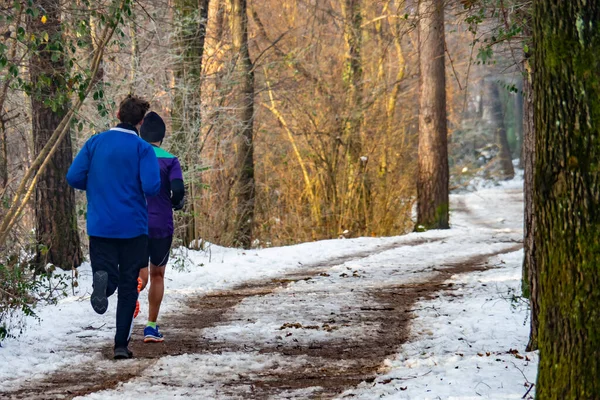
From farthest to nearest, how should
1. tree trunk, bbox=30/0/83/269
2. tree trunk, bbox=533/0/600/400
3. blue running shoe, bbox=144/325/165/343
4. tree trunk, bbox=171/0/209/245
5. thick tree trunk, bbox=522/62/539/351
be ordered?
tree trunk, bbox=171/0/209/245
tree trunk, bbox=30/0/83/269
blue running shoe, bbox=144/325/165/343
thick tree trunk, bbox=522/62/539/351
tree trunk, bbox=533/0/600/400

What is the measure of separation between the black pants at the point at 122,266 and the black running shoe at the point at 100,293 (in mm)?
106

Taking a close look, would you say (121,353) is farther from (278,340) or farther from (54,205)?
(54,205)

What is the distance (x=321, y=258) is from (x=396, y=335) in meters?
6.56

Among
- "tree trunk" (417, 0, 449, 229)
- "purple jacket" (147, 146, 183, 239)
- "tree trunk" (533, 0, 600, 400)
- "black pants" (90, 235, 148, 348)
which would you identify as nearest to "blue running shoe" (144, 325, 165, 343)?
"black pants" (90, 235, 148, 348)

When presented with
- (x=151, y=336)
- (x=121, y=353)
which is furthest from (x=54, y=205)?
(x=121, y=353)

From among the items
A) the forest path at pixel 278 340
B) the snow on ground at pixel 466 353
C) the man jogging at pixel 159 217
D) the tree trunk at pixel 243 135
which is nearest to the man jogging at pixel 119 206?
the forest path at pixel 278 340

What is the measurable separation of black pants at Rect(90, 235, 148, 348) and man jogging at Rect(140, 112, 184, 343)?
2.16 feet

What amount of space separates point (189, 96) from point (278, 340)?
8628 millimetres

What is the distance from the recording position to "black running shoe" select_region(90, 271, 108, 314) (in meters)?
6.31

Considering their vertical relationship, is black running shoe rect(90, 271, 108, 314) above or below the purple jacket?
below

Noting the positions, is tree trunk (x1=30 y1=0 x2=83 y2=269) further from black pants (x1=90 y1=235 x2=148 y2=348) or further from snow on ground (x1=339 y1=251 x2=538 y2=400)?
snow on ground (x1=339 y1=251 x2=538 y2=400)

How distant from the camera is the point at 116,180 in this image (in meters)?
6.50

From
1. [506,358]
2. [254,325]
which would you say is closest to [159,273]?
[254,325]

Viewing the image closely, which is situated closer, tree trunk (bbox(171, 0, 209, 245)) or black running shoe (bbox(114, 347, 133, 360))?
black running shoe (bbox(114, 347, 133, 360))
